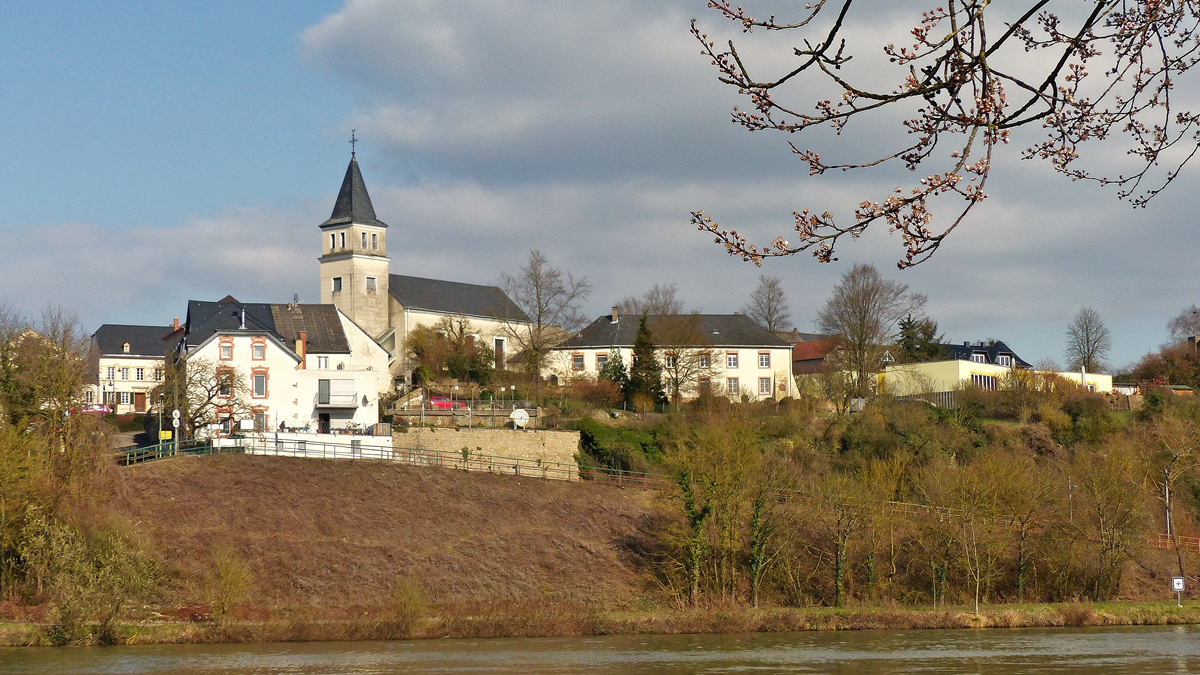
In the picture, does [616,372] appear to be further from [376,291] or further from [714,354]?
[376,291]

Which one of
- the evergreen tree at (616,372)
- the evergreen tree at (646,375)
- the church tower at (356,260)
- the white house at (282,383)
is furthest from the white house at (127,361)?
the evergreen tree at (646,375)

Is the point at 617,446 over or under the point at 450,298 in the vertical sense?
under

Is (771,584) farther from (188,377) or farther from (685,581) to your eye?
(188,377)

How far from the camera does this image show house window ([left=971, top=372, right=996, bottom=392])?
230 ft

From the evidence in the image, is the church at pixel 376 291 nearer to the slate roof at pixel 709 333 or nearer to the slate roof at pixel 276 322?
the slate roof at pixel 709 333

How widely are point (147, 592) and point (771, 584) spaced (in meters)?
22.4

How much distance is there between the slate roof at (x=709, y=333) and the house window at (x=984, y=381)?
41.3ft

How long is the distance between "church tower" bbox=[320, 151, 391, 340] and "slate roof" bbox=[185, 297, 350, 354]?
14.6 meters

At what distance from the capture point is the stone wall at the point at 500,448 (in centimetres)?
5512

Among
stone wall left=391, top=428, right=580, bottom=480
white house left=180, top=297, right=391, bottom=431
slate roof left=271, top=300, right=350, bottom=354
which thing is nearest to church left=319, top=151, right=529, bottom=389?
slate roof left=271, top=300, right=350, bottom=354

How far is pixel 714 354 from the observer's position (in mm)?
74125

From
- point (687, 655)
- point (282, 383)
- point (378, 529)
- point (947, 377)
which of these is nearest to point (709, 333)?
point (947, 377)

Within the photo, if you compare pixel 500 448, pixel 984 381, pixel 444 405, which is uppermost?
pixel 984 381

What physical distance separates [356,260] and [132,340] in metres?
20.4
